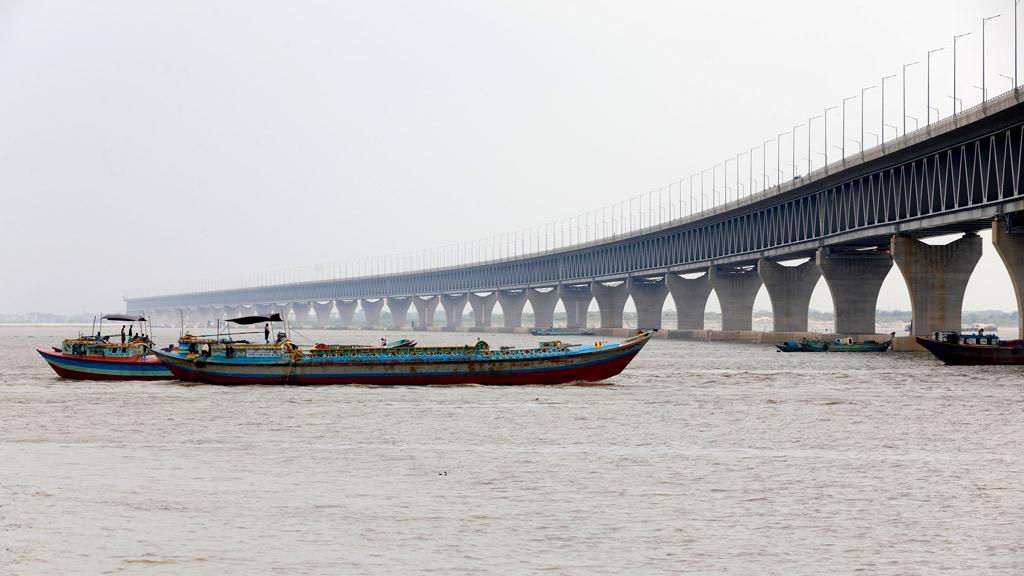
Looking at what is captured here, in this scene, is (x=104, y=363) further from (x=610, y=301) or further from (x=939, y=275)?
(x=610, y=301)

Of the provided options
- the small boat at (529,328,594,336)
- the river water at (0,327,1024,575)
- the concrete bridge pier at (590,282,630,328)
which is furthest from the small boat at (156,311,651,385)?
the small boat at (529,328,594,336)

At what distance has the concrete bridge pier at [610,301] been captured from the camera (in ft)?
573

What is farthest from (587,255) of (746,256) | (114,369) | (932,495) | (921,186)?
(932,495)

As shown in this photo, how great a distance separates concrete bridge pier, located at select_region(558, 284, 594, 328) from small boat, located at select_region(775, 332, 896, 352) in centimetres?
9185

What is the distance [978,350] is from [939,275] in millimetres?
17823

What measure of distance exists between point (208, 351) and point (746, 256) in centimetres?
7923

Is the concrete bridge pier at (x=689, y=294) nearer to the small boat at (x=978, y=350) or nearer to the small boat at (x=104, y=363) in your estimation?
the small boat at (x=978, y=350)

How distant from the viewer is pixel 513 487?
22.6 meters

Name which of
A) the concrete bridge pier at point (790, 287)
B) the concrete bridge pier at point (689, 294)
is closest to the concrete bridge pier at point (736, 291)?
the concrete bridge pier at point (689, 294)

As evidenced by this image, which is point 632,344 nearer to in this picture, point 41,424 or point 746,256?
point 41,424

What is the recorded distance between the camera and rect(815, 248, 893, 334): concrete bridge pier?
104000mm

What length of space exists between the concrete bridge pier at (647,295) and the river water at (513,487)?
119 meters

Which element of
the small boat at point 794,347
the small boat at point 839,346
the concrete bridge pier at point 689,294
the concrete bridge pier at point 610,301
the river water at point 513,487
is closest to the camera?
the river water at point 513,487

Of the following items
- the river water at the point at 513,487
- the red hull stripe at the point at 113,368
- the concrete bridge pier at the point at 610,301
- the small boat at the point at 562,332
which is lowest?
the river water at the point at 513,487
